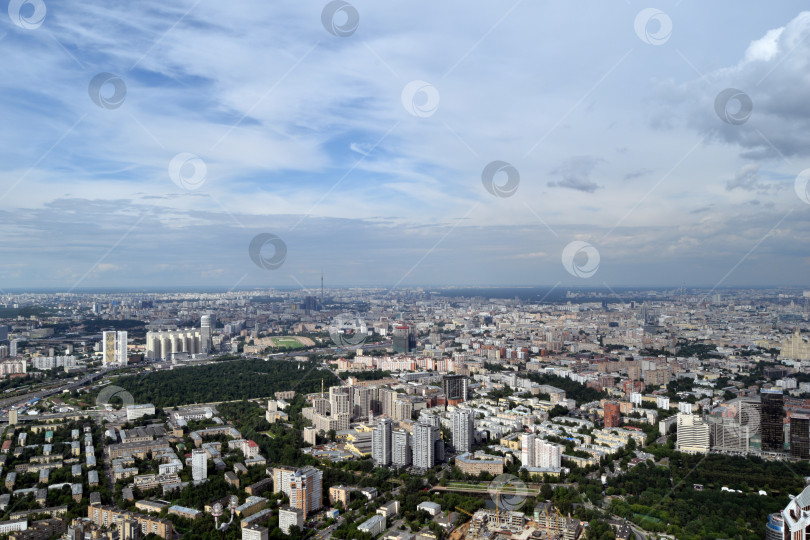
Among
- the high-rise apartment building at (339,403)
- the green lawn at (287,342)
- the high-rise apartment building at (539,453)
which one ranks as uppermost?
the green lawn at (287,342)

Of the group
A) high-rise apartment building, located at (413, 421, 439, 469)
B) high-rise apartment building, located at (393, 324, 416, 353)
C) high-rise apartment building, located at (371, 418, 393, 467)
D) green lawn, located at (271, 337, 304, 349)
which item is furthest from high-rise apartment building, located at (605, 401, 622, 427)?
green lawn, located at (271, 337, 304, 349)

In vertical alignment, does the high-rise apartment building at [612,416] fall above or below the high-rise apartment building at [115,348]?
below

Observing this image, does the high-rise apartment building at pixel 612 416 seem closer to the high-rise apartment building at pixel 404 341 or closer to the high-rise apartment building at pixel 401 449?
the high-rise apartment building at pixel 401 449

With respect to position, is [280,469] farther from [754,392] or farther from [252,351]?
[252,351]

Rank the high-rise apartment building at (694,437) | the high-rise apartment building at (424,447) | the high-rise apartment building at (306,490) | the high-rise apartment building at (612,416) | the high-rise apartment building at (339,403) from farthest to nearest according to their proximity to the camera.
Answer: the high-rise apartment building at (339,403) → the high-rise apartment building at (612,416) → the high-rise apartment building at (694,437) → the high-rise apartment building at (424,447) → the high-rise apartment building at (306,490)

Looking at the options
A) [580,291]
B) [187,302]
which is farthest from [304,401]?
[580,291]

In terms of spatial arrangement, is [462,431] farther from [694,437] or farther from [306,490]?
[694,437]

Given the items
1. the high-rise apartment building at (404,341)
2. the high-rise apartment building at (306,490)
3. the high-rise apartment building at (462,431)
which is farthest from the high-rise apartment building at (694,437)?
the high-rise apartment building at (404,341)
